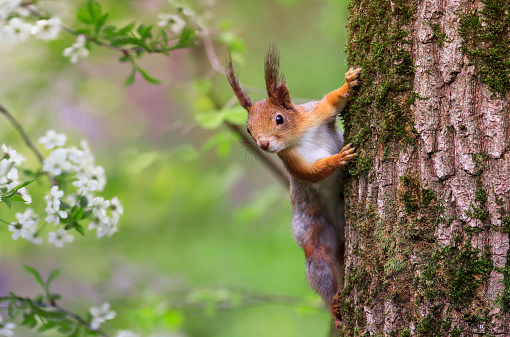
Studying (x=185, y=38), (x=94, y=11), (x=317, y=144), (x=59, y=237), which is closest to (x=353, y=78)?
(x=317, y=144)

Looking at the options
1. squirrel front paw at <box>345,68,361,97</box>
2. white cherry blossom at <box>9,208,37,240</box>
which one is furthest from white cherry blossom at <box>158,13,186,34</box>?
white cherry blossom at <box>9,208,37,240</box>

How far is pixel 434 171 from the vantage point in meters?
1.75

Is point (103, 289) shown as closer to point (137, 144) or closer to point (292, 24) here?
point (137, 144)

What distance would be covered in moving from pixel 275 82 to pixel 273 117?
0.20 metres

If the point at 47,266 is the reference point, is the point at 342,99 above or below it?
above

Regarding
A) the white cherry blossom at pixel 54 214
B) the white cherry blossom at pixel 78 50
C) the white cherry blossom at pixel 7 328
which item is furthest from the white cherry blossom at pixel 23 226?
the white cherry blossom at pixel 78 50

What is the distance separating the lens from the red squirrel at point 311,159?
7.86 ft

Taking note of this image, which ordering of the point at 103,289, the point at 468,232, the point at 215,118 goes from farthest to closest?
1. the point at 103,289
2. the point at 215,118
3. the point at 468,232

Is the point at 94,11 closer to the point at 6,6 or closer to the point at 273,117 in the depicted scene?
the point at 6,6

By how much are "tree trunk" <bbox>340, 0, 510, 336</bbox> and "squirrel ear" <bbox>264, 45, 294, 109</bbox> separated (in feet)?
1.35

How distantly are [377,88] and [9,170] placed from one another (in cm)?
147

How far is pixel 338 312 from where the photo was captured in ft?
8.02

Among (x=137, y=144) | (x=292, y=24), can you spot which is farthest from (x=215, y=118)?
(x=292, y=24)

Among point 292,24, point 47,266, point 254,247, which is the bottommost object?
point 47,266
